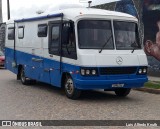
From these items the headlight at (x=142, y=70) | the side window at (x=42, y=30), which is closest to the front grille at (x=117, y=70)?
the headlight at (x=142, y=70)

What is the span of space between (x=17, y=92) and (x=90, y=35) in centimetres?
382

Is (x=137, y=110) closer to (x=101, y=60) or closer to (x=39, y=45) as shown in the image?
(x=101, y=60)

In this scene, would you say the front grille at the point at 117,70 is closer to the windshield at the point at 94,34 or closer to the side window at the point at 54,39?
the windshield at the point at 94,34

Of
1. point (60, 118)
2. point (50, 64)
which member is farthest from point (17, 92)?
point (60, 118)

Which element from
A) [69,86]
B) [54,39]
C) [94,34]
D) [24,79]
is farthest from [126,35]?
[24,79]

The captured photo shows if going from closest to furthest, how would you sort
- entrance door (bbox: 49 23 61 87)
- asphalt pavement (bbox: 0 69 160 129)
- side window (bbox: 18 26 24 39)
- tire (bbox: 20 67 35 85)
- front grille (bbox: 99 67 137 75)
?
asphalt pavement (bbox: 0 69 160 129) → front grille (bbox: 99 67 137 75) → entrance door (bbox: 49 23 61 87) → tire (bbox: 20 67 35 85) → side window (bbox: 18 26 24 39)

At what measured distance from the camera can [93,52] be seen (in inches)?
458

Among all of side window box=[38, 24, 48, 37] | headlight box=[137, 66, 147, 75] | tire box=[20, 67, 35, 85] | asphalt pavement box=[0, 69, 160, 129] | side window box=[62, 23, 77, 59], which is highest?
side window box=[38, 24, 48, 37]

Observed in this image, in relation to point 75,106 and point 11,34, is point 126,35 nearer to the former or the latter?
point 75,106

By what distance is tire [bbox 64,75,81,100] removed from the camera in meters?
12.0

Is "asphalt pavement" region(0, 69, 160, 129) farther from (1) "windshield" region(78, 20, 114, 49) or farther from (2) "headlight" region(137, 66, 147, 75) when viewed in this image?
(1) "windshield" region(78, 20, 114, 49)

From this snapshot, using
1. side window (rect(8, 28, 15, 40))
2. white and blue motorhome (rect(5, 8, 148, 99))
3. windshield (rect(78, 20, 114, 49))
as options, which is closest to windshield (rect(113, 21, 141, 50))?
white and blue motorhome (rect(5, 8, 148, 99))

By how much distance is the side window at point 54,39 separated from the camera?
13055 millimetres

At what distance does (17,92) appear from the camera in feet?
46.4
